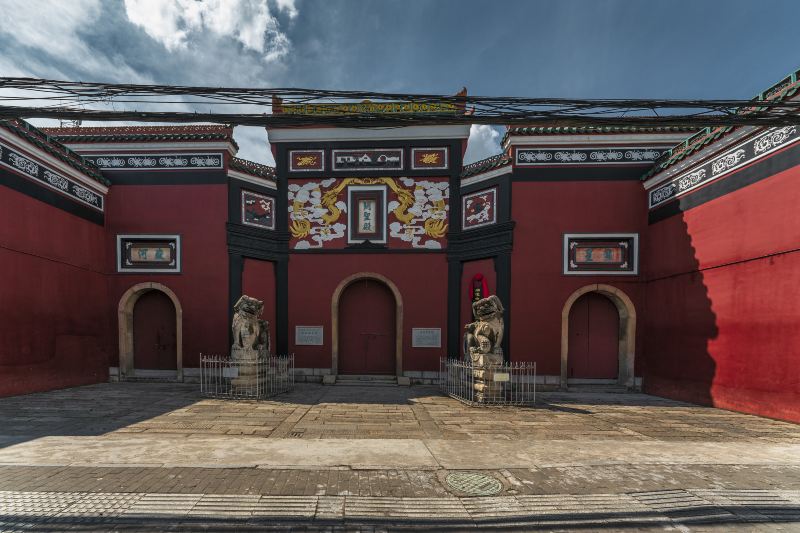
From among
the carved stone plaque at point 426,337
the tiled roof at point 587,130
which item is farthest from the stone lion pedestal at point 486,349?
the tiled roof at point 587,130

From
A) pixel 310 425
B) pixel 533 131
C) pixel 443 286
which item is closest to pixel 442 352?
pixel 443 286

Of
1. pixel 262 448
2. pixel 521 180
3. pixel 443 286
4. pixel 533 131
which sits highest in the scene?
pixel 533 131

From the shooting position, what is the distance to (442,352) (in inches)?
440

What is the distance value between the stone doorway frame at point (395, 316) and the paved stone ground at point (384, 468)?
377cm

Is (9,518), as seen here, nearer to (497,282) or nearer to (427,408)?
(427,408)

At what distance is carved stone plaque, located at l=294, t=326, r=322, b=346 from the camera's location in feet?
37.3

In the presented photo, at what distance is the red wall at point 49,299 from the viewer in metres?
8.23

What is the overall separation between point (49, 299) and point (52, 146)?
4248 millimetres

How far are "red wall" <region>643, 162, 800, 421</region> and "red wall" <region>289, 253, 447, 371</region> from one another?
614cm

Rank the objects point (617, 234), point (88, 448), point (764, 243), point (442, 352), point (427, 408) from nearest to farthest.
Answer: point (88, 448)
point (764, 243)
point (427, 408)
point (617, 234)
point (442, 352)

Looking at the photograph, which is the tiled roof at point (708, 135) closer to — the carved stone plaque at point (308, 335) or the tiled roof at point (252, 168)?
the carved stone plaque at point (308, 335)

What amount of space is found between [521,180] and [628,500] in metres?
8.75

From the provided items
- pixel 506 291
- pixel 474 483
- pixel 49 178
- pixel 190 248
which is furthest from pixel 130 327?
pixel 506 291

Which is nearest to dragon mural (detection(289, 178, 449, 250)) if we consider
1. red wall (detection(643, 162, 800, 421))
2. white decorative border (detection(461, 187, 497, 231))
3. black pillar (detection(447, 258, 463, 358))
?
white decorative border (detection(461, 187, 497, 231))
